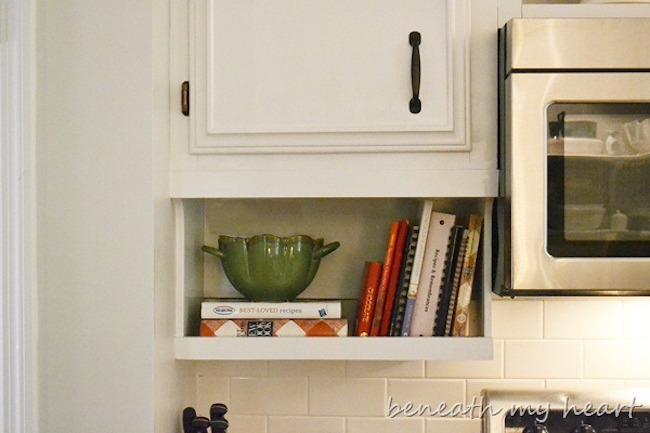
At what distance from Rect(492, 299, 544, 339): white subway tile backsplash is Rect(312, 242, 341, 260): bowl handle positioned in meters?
0.40

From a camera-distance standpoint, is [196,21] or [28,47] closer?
[28,47]

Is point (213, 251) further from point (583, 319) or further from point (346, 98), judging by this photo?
point (583, 319)

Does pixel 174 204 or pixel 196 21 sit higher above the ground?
pixel 196 21

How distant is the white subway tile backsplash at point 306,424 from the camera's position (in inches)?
74.1

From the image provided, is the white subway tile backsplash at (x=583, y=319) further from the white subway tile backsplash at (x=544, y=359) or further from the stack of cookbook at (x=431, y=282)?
the stack of cookbook at (x=431, y=282)

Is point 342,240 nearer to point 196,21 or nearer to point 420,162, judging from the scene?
point 420,162

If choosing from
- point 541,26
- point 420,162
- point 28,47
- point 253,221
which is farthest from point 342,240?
point 28,47

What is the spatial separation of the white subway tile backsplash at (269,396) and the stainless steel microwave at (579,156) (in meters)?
0.61

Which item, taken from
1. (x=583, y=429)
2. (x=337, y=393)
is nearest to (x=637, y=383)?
(x=583, y=429)

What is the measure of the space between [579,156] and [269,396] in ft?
2.83

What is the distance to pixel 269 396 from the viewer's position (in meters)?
1.89

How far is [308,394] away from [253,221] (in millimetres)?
405

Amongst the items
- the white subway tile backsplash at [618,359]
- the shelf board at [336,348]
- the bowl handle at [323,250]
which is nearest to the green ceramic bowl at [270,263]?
the bowl handle at [323,250]

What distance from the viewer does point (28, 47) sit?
1.41m
